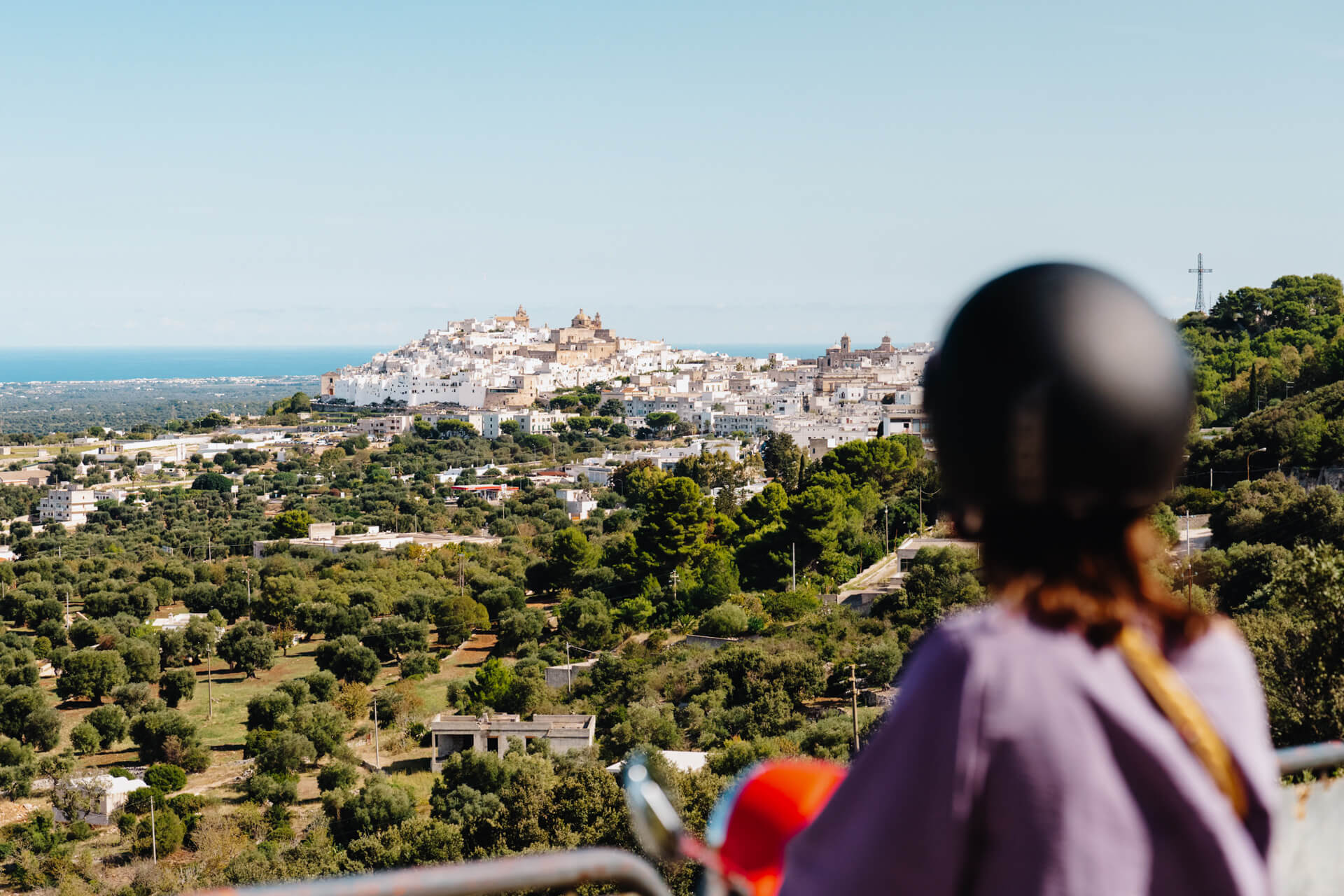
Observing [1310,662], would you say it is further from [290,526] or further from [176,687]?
[290,526]

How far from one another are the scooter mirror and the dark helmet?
0.21m

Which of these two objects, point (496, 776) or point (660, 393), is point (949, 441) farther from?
point (660, 393)

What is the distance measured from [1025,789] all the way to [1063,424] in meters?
0.17

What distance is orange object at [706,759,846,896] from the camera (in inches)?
22.6

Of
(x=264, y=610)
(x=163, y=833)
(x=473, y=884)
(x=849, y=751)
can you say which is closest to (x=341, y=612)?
(x=264, y=610)

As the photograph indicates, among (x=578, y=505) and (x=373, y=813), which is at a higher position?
(x=578, y=505)

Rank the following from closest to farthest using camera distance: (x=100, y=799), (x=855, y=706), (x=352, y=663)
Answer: (x=855, y=706)
(x=100, y=799)
(x=352, y=663)

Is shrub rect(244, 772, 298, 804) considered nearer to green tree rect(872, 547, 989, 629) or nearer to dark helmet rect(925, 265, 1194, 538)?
green tree rect(872, 547, 989, 629)

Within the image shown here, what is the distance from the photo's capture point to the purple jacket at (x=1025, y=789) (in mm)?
463

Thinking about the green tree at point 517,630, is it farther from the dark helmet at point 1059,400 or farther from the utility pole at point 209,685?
the dark helmet at point 1059,400

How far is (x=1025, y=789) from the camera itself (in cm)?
46

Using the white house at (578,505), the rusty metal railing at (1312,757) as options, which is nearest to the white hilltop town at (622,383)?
the white house at (578,505)

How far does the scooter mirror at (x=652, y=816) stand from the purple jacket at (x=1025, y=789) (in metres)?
0.10

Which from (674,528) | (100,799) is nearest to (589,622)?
(674,528)
